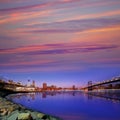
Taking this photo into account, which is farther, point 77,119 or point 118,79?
point 118,79

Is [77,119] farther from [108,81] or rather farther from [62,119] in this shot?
[108,81]

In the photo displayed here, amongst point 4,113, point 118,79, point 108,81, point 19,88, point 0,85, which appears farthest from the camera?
point 19,88

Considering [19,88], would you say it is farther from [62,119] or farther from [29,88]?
[62,119]

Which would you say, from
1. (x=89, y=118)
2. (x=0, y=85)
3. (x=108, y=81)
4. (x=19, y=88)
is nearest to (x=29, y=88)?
(x=19, y=88)

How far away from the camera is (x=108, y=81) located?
114m

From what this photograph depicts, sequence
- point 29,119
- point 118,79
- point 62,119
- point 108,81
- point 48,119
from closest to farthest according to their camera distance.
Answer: point 29,119
point 48,119
point 62,119
point 118,79
point 108,81

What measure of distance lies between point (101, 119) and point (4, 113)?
7.82 meters

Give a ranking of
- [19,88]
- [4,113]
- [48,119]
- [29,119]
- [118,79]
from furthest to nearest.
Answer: [19,88] < [118,79] < [4,113] < [48,119] < [29,119]

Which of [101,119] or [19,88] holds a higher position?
[19,88]

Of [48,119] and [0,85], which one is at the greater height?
[0,85]

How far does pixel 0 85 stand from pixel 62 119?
103683 mm

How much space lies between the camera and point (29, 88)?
19288 cm

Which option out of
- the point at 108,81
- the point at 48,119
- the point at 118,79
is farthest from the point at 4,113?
the point at 108,81

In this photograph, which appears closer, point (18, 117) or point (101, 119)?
point (18, 117)
